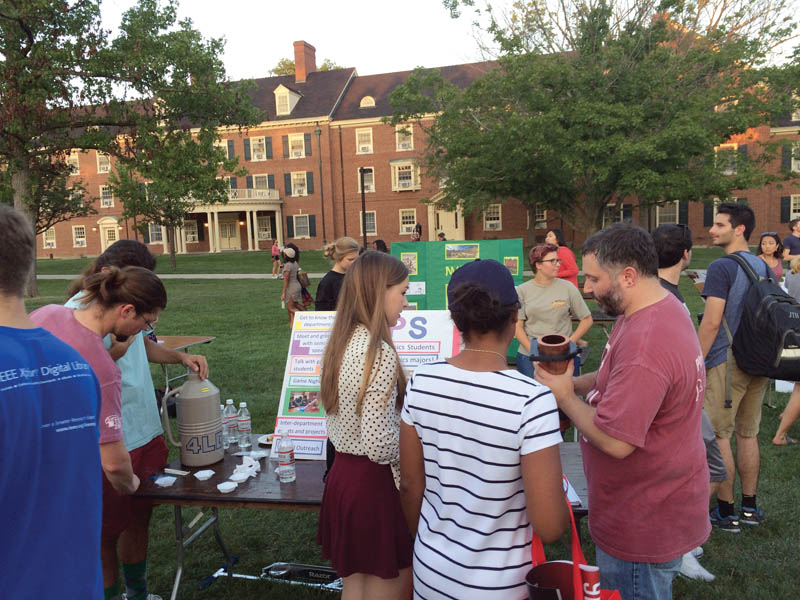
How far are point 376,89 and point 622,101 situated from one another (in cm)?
2810

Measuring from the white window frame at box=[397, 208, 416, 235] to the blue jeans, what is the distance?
4256 centimetres

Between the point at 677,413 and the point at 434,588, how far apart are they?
105 cm

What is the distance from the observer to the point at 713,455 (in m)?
3.78

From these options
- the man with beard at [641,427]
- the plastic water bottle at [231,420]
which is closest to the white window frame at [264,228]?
the plastic water bottle at [231,420]

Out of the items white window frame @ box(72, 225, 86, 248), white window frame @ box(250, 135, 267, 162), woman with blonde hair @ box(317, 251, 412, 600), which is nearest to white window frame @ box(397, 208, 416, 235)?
white window frame @ box(250, 135, 267, 162)

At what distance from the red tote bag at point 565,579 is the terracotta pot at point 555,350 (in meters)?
0.47

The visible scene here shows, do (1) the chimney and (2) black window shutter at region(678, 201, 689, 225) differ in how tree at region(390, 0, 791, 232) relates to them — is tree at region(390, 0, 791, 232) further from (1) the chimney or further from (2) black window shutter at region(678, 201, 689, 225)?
(1) the chimney

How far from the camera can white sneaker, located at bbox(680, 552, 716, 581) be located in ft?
11.9

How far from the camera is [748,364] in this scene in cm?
402

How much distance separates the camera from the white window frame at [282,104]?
147 feet

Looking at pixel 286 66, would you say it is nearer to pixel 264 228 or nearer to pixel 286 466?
pixel 264 228

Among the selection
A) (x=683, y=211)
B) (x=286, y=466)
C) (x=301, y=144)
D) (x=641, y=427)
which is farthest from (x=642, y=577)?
(x=301, y=144)

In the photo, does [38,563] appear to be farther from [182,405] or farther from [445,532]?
[182,405]

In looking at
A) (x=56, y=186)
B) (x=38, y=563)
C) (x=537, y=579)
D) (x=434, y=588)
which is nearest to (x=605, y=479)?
(x=537, y=579)
